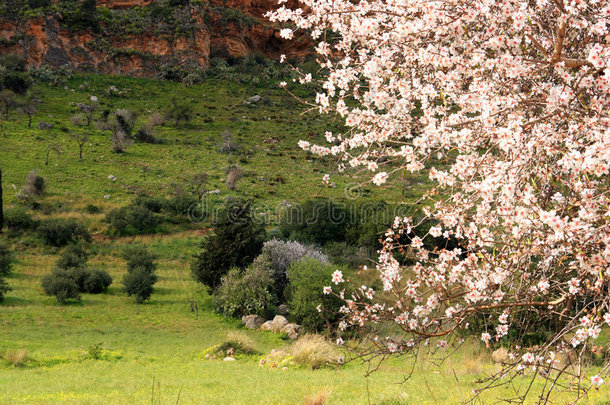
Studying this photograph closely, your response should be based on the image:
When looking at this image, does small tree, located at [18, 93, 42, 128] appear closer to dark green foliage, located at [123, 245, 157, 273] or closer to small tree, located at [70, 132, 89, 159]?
small tree, located at [70, 132, 89, 159]

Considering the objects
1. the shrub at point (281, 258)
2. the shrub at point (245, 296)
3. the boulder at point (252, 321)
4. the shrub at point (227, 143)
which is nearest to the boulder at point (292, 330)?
the boulder at point (252, 321)

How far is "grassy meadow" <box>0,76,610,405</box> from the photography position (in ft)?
29.8

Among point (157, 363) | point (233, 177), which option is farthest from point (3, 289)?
point (233, 177)

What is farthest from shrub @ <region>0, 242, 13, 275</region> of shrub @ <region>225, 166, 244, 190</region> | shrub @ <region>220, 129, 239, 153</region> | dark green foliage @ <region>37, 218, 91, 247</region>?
shrub @ <region>220, 129, 239, 153</region>

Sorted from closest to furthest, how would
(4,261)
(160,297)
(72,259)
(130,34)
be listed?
(160,297)
(4,261)
(72,259)
(130,34)

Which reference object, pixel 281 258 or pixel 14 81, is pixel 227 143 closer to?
pixel 14 81

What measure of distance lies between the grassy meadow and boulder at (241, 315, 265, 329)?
277 millimetres

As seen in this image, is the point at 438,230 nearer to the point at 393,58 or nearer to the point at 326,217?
the point at 393,58

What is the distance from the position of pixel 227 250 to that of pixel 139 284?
4048 millimetres

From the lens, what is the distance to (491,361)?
1314 cm

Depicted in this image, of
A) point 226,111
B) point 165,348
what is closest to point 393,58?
point 165,348

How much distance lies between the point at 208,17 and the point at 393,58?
8764 cm

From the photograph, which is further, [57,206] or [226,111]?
[226,111]

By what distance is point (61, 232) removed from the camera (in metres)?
28.7
